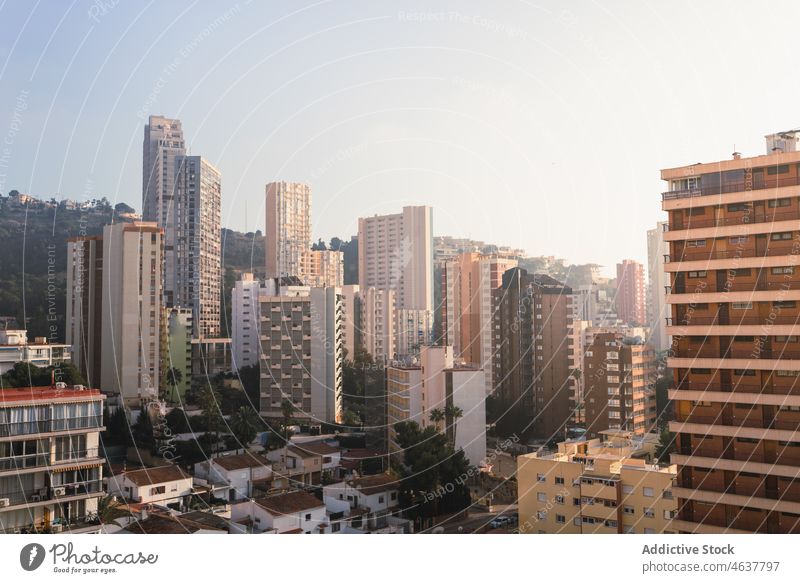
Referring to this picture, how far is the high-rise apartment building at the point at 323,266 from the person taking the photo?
1349 centimetres

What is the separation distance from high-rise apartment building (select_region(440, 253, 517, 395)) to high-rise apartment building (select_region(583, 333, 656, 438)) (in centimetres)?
172

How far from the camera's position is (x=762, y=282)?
3914mm

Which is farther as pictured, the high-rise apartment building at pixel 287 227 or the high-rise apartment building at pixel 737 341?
the high-rise apartment building at pixel 287 227

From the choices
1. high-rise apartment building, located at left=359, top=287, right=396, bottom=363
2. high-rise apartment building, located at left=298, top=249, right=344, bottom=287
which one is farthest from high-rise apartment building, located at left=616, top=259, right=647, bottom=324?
high-rise apartment building, located at left=298, top=249, right=344, bottom=287

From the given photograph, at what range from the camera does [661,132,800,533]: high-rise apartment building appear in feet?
12.5

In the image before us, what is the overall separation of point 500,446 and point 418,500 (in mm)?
3822

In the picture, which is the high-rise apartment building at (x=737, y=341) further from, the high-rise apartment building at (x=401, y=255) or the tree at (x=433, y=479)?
the high-rise apartment building at (x=401, y=255)

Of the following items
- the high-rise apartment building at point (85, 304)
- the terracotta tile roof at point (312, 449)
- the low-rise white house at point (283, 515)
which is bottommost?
the terracotta tile roof at point (312, 449)

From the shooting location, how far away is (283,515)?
16.6ft

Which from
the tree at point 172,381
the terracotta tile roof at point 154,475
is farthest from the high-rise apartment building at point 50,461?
the tree at point 172,381

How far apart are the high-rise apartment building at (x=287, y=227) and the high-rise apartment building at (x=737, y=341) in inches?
384
